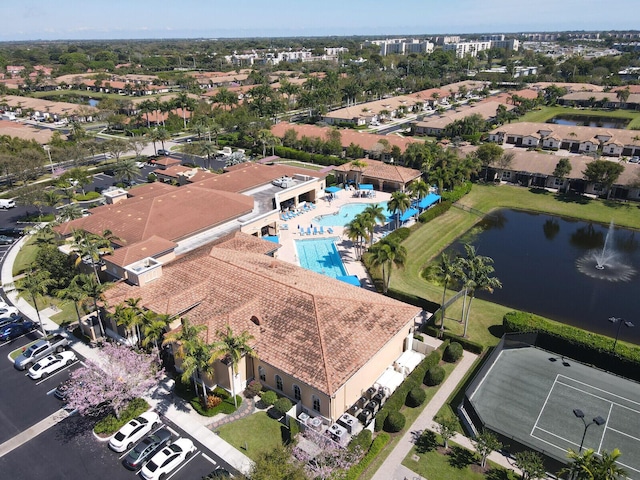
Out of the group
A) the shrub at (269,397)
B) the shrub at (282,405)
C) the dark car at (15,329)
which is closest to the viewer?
the shrub at (282,405)

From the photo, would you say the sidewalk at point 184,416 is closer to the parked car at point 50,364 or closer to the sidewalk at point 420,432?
the parked car at point 50,364

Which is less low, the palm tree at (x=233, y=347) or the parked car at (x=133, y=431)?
the palm tree at (x=233, y=347)

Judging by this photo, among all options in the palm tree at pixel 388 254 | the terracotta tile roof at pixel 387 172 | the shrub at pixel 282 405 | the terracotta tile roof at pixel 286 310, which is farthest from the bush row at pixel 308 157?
the shrub at pixel 282 405

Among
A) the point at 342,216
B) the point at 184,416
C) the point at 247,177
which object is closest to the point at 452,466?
the point at 184,416

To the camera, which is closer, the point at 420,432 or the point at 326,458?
the point at 326,458

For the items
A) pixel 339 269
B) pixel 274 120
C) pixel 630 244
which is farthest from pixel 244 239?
pixel 274 120

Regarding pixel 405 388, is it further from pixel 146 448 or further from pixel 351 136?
pixel 351 136

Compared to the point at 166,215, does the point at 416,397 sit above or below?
below
